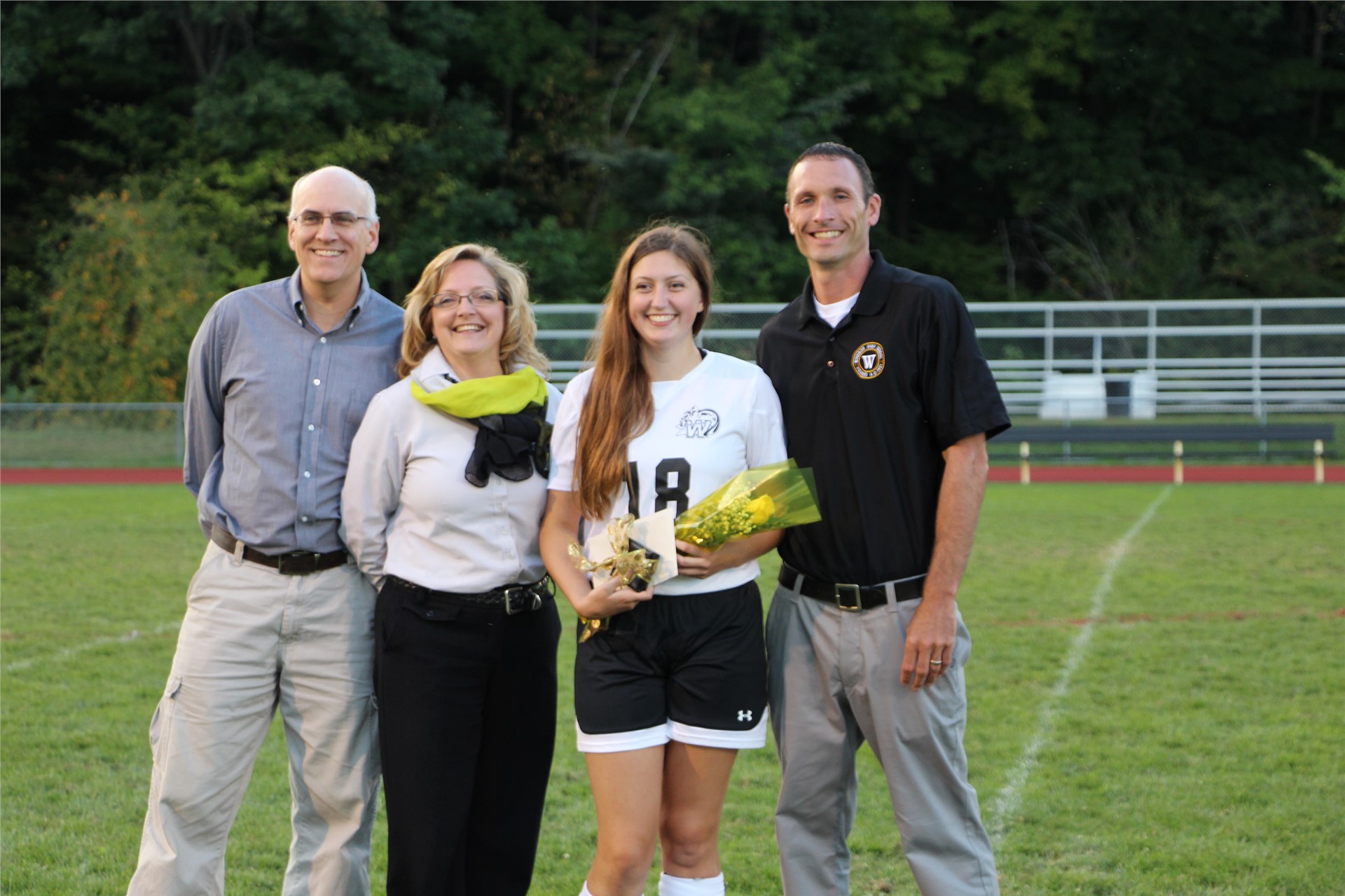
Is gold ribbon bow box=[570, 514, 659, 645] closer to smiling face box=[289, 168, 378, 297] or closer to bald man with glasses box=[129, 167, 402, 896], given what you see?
bald man with glasses box=[129, 167, 402, 896]

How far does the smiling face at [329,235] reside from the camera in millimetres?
3889

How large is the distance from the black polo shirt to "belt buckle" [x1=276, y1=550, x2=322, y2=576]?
55.4 inches

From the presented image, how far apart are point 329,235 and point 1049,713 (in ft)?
15.6

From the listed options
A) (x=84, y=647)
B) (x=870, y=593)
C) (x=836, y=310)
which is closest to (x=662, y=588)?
(x=870, y=593)

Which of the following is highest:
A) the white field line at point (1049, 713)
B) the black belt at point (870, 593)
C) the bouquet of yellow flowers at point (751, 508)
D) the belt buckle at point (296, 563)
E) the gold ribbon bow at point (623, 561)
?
the bouquet of yellow flowers at point (751, 508)

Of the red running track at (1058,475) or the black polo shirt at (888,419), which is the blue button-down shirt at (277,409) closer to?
the black polo shirt at (888,419)

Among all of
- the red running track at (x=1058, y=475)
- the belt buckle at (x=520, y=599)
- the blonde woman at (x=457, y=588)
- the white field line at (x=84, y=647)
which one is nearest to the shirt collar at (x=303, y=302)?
the blonde woman at (x=457, y=588)

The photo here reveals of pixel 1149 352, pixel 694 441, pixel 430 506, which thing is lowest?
pixel 430 506

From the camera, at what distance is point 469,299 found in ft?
12.5

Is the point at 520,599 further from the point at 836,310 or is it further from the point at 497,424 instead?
the point at 836,310

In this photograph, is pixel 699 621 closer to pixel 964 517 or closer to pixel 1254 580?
pixel 964 517

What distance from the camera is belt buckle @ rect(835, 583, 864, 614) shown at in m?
3.64

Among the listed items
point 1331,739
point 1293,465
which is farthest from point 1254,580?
point 1293,465

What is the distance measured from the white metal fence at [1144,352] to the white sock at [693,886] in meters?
22.1
